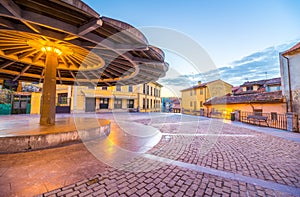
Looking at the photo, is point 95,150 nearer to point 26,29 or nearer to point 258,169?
point 26,29

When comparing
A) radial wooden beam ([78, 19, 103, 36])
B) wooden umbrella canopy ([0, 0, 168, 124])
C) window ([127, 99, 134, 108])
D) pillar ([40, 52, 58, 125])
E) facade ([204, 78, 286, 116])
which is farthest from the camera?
window ([127, 99, 134, 108])

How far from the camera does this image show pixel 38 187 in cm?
208

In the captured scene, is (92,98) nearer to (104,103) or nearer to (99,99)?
(99,99)

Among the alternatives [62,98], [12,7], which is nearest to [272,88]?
[12,7]

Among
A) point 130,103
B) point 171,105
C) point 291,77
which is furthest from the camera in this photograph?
point 171,105

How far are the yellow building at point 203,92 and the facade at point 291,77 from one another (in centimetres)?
1614

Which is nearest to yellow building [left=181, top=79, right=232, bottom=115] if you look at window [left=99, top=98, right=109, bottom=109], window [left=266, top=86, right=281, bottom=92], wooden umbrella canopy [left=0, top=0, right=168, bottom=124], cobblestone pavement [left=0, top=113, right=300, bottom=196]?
window [left=266, top=86, right=281, bottom=92]

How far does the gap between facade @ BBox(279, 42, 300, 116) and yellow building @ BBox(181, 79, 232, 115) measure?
16143 mm

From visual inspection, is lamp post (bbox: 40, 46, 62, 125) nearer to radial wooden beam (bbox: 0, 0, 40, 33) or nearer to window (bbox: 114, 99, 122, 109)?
radial wooden beam (bbox: 0, 0, 40, 33)

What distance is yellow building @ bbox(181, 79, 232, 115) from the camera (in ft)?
89.5

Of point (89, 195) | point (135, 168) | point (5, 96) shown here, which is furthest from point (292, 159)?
point (5, 96)

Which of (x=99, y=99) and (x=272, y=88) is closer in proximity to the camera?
(x=272, y=88)

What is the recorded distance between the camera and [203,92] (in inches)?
1097

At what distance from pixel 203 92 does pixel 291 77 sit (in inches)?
719
